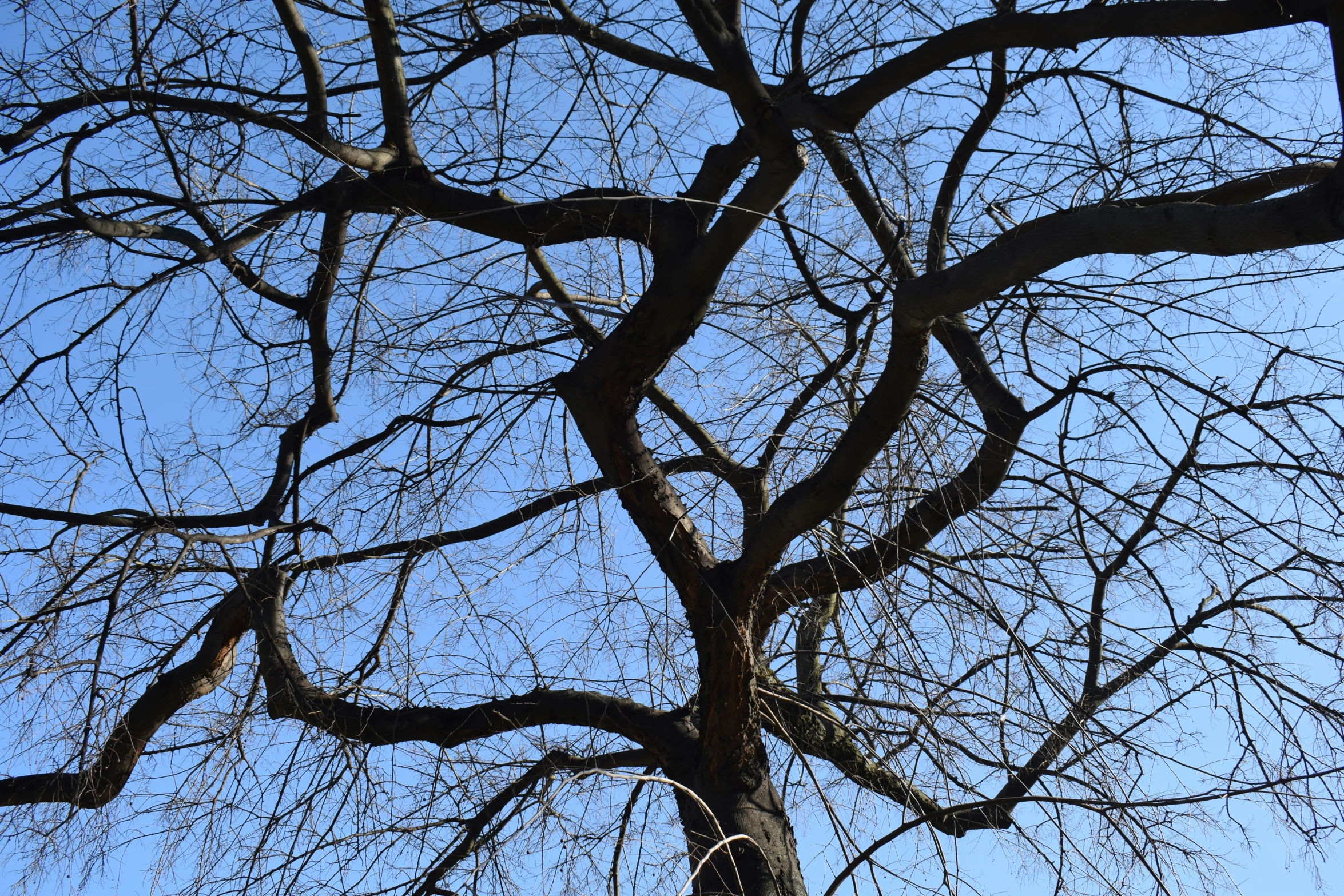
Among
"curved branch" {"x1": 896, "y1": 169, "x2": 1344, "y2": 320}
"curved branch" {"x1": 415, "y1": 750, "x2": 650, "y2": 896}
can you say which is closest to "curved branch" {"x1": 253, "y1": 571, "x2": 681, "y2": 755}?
"curved branch" {"x1": 415, "y1": 750, "x2": 650, "y2": 896}

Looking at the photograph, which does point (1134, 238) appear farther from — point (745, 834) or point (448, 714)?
point (448, 714)

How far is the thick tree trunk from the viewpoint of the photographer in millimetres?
3172

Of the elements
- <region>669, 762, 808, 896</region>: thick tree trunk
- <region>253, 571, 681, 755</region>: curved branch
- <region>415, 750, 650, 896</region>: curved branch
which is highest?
<region>253, 571, 681, 755</region>: curved branch

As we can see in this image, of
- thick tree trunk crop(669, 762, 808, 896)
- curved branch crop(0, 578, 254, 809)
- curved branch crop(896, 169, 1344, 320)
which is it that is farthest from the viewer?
curved branch crop(0, 578, 254, 809)

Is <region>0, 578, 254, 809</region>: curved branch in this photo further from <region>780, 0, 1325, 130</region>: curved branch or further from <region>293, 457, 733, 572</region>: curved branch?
<region>780, 0, 1325, 130</region>: curved branch

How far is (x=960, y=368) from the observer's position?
3.60 meters

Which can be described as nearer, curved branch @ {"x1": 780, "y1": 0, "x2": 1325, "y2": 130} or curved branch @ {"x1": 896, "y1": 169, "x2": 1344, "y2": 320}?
curved branch @ {"x1": 896, "y1": 169, "x2": 1344, "y2": 320}

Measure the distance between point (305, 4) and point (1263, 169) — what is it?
297cm

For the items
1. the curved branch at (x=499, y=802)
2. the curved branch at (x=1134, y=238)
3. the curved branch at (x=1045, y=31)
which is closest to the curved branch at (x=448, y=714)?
the curved branch at (x=499, y=802)

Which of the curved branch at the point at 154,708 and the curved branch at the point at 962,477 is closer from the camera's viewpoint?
the curved branch at the point at 962,477

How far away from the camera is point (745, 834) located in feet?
10.5

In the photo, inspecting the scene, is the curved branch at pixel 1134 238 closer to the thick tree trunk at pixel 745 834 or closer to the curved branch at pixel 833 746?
the curved branch at pixel 833 746

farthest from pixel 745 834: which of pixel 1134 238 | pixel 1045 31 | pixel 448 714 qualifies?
pixel 1045 31

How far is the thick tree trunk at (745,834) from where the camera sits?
3.17 meters
